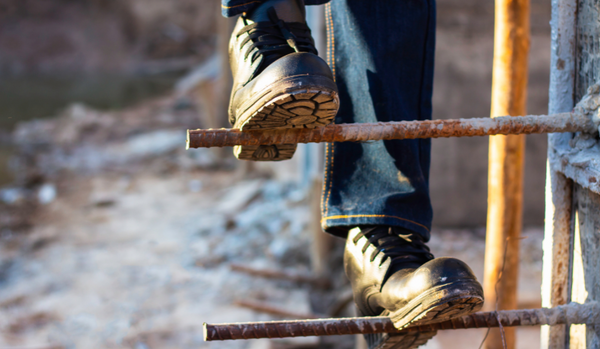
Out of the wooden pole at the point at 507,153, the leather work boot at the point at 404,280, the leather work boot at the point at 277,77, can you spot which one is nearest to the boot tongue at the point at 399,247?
the leather work boot at the point at 404,280

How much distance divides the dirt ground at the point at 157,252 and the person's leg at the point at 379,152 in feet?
3.23

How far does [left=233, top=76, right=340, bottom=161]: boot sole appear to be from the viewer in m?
0.69

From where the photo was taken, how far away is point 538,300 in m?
2.10

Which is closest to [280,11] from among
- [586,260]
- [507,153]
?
[586,260]

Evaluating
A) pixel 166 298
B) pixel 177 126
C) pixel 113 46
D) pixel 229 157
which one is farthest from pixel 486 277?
pixel 113 46

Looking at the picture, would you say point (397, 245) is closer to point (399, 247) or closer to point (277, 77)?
point (399, 247)

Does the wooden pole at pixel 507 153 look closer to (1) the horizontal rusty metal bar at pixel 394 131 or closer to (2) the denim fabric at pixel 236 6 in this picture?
(1) the horizontal rusty metal bar at pixel 394 131

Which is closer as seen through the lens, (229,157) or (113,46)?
(229,157)

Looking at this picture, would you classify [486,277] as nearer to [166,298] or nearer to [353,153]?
[353,153]

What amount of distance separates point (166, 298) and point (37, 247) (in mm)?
1261

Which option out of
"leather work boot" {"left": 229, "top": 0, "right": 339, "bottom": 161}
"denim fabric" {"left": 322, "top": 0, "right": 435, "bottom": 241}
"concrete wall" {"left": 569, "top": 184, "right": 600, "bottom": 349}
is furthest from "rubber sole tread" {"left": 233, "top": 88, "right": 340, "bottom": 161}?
"concrete wall" {"left": 569, "top": 184, "right": 600, "bottom": 349}

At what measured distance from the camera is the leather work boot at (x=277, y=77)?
27.6 inches

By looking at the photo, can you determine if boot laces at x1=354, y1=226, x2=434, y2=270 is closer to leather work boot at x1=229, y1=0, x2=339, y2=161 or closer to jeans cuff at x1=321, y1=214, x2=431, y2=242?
jeans cuff at x1=321, y1=214, x2=431, y2=242

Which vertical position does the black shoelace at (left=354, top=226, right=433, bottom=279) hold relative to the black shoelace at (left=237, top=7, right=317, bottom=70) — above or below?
below
